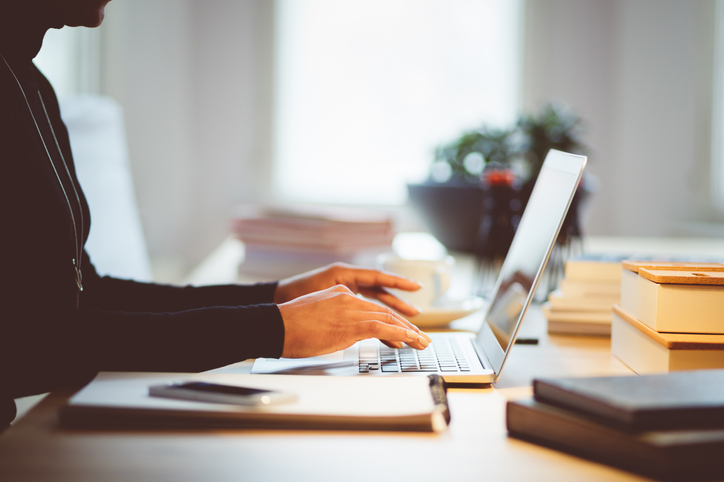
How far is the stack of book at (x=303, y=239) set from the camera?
4.96 feet

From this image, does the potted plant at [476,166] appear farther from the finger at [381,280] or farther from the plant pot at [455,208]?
the finger at [381,280]

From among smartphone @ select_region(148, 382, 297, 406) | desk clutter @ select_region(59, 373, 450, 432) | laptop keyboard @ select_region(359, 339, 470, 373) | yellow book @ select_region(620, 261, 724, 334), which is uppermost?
yellow book @ select_region(620, 261, 724, 334)

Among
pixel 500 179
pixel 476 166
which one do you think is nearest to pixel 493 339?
pixel 500 179

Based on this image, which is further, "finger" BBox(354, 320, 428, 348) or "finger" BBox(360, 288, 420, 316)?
"finger" BBox(360, 288, 420, 316)

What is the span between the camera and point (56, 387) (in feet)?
2.28

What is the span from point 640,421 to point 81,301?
838 millimetres

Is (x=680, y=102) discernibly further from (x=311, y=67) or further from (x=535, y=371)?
(x=535, y=371)

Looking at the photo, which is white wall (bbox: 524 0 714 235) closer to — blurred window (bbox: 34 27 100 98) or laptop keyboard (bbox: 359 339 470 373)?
blurred window (bbox: 34 27 100 98)

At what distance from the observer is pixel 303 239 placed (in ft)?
5.02

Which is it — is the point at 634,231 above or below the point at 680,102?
below

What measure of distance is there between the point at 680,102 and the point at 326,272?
120 inches

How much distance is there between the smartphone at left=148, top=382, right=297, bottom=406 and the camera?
544 millimetres

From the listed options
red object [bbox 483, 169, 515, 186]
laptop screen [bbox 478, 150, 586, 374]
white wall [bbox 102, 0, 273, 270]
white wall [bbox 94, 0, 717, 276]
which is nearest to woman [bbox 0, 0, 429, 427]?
laptop screen [bbox 478, 150, 586, 374]

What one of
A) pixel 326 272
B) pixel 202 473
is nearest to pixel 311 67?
pixel 326 272
